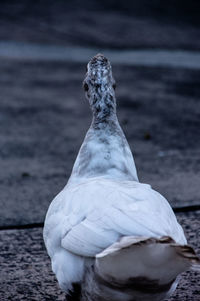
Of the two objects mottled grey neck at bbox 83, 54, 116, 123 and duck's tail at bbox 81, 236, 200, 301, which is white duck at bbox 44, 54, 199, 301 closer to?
duck's tail at bbox 81, 236, 200, 301

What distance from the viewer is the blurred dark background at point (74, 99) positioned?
5.46 m

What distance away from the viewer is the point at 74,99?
9.12 m

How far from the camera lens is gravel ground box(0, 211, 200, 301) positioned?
13.0 ft

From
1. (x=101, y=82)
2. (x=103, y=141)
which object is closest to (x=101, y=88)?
(x=101, y=82)

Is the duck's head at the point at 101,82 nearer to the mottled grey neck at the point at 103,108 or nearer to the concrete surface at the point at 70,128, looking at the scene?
the mottled grey neck at the point at 103,108

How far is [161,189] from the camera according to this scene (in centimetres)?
583

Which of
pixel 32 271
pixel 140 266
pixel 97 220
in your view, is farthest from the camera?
pixel 32 271

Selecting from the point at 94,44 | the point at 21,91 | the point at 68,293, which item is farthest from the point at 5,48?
the point at 68,293

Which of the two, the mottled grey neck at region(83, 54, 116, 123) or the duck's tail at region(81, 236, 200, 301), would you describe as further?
the mottled grey neck at region(83, 54, 116, 123)

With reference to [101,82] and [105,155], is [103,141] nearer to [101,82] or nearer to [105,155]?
[105,155]

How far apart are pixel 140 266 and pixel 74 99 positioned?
6.53 metres

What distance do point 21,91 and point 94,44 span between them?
3236mm

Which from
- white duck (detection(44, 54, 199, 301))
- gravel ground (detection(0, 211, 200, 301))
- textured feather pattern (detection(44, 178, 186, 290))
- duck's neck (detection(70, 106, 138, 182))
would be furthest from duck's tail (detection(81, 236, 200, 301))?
gravel ground (detection(0, 211, 200, 301))

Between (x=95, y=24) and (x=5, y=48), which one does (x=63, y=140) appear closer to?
(x=5, y=48)
